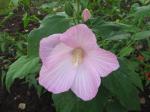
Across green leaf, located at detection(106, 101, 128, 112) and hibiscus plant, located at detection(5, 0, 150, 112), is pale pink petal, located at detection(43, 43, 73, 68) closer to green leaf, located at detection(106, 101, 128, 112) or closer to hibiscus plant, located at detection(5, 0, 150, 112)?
hibiscus plant, located at detection(5, 0, 150, 112)

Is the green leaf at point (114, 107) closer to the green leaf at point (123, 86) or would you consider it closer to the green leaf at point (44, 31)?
the green leaf at point (123, 86)

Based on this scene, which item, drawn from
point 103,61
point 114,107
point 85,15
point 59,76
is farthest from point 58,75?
point 114,107

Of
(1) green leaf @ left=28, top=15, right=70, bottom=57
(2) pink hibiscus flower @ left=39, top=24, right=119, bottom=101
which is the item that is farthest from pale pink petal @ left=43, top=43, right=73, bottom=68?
(1) green leaf @ left=28, top=15, right=70, bottom=57

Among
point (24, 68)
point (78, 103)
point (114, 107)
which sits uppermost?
point (24, 68)

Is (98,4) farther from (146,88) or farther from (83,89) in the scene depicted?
(83,89)

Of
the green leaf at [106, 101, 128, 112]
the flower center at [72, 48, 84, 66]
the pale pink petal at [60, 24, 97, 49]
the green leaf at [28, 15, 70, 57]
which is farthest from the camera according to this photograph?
the green leaf at [106, 101, 128, 112]

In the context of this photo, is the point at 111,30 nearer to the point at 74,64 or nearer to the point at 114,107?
the point at 74,64

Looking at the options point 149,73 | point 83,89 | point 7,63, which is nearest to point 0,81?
point 7,63
